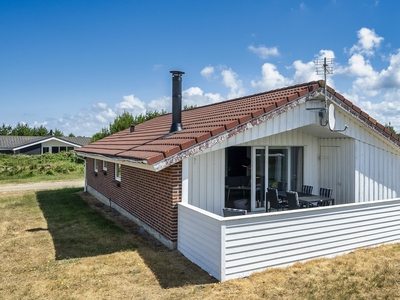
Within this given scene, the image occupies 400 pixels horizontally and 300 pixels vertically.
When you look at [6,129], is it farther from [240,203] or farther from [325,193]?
[325,193]

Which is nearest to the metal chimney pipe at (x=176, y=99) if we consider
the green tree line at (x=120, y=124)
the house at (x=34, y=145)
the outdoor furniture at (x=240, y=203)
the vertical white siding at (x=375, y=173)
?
the outdoor furniture at (x=240, y=203)

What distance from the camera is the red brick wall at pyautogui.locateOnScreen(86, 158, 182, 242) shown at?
7.61m

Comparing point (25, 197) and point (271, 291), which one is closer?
point (271, 291)

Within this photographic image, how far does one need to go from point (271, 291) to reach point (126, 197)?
23.7 ft

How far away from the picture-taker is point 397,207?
8594mm

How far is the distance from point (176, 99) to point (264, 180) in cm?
385

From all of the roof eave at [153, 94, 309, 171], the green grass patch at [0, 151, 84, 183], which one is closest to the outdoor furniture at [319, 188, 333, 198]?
the roof eave at [153, 94, 309, 171]

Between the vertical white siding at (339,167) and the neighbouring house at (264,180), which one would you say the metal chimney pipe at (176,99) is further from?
the vertical white siding at (339,167)

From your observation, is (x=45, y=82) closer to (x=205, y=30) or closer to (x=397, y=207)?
(x=205, y=30)

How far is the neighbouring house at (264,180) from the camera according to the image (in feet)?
20.9

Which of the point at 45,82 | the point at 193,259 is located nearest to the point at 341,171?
the point at 193,259

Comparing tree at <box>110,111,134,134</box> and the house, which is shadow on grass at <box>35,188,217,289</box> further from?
the house

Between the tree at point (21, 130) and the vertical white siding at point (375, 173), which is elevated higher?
the tree at point (21, 130)

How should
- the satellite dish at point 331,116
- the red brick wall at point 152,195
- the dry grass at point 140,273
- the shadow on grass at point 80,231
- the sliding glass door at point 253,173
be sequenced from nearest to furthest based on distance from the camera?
the dry grass at point 140,273 < the red brick wall at point 152,195 < the shadow on grass at point 80,231 < the satellite dish at point 331,116 < the sliding glass door at point 253,173
